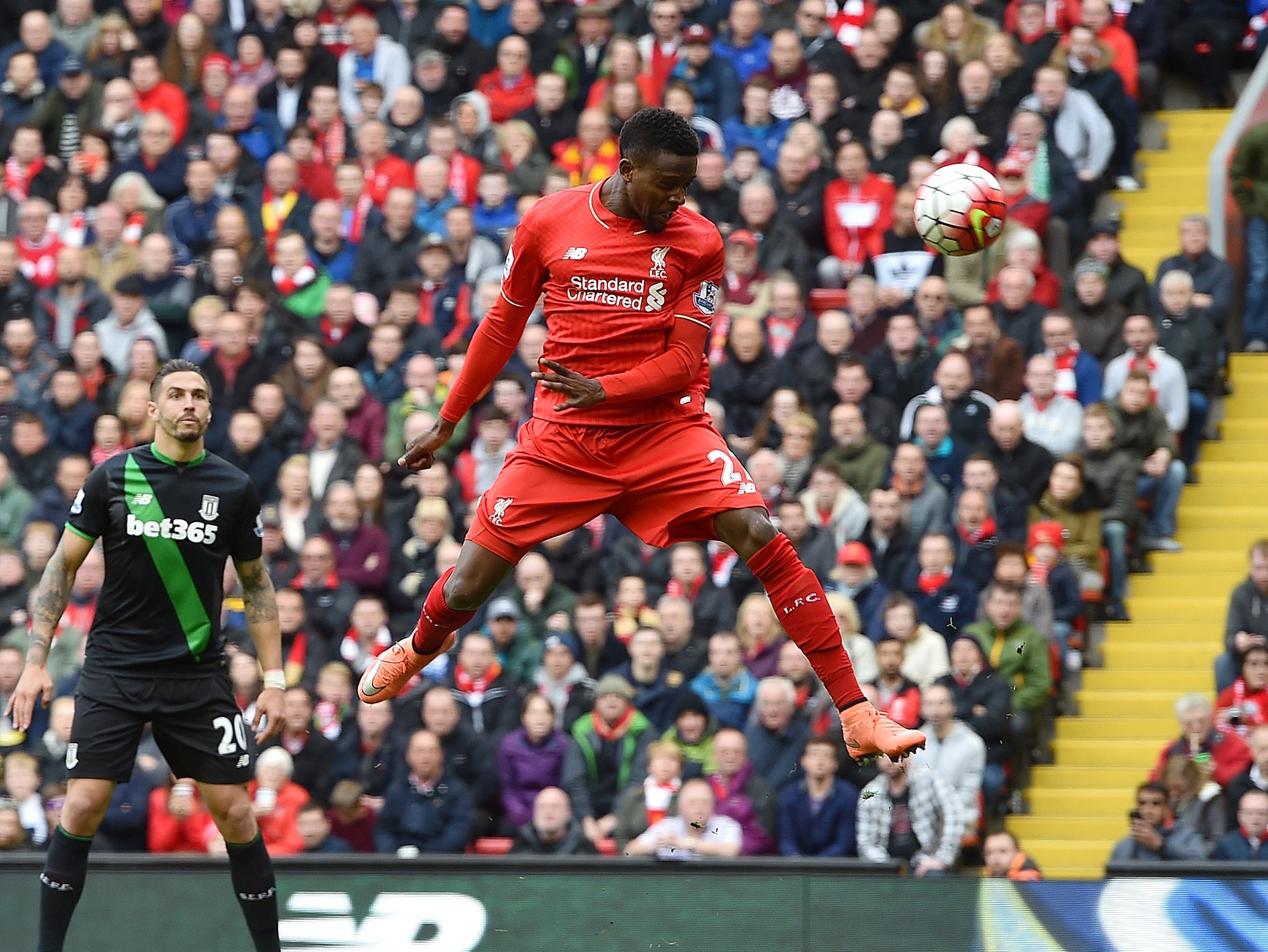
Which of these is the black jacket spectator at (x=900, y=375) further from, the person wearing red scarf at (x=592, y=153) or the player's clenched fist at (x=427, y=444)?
the player's clenched fist at (x=427, y=444)

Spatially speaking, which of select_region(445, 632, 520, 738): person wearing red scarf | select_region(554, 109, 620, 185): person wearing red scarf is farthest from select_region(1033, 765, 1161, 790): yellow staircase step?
select_region(554, 109, 620, 185): person wearing red scarf

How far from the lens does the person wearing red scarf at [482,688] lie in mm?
12141

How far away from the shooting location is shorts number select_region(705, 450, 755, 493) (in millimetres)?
8227

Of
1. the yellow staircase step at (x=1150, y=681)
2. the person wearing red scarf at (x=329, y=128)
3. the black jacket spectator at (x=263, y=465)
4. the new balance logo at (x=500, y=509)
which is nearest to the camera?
the new balance logo at (x=500, y=509)

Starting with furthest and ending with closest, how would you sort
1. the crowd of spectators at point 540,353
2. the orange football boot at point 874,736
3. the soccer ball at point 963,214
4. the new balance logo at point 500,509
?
the crowd of spectators at point 540,353 → the soccer ball at point 963,214 → the new balance logo at point 500,509 → the orange football boot at point 874,736

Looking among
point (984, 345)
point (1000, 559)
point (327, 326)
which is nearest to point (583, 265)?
point (1000, 559)

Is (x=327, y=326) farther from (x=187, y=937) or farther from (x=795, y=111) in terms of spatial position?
(x=187, y=937)

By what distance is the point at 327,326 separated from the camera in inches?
576

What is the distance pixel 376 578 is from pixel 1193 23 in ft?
25.3

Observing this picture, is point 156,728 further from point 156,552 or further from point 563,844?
point 563,844

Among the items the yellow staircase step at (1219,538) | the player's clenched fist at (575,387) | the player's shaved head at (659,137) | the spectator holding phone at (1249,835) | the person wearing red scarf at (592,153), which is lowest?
the yellow staircase step at (1219,538)

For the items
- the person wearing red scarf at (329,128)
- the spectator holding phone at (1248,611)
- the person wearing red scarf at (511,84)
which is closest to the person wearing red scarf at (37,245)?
the person wearing red scarf at (329,128)

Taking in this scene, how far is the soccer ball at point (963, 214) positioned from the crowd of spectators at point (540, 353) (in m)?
3.04

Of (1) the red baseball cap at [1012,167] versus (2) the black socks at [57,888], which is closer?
(2) the black socks at [57,888]
